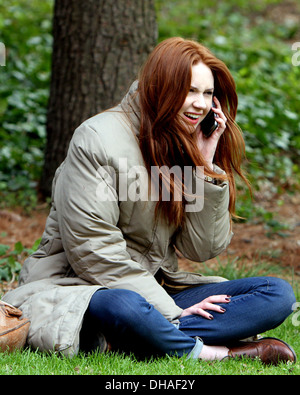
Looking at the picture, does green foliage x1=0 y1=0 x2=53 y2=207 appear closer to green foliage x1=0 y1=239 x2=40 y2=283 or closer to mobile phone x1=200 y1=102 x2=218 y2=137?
green foliage x1=0 y1=239 x2=40 y2=283

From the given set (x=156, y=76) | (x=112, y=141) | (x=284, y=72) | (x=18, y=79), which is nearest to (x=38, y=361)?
(x=112, y=141)

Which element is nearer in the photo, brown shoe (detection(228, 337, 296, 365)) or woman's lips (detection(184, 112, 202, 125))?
brown shoe (detection(228, 337, 296, 365))

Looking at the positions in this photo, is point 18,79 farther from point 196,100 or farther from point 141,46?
point 196,100

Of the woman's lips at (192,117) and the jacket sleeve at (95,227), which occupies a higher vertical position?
the woman's lips at (192,117)

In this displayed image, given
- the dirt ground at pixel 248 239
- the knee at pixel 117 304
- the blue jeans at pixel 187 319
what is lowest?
the dirt ground at pixel 248 239

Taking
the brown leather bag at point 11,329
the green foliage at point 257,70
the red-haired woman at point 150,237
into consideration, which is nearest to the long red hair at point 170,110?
the red-haired woman at point 150,237

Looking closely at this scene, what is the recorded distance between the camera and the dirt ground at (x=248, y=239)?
4895mm

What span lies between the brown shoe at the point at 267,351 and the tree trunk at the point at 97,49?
268 cm

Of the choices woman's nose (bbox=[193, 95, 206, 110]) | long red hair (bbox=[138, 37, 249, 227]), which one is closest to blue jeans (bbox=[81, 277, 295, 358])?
long red hair (bbox=[138, 37, 249, 227])

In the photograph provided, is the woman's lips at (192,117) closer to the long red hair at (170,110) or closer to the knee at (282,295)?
the long red hair at (170,110)

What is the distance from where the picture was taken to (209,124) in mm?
3252

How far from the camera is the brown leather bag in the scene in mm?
2725

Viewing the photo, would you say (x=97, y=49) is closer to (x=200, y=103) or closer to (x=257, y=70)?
(x=200, y=103)

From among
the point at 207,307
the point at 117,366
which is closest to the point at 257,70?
the point at 207,307
